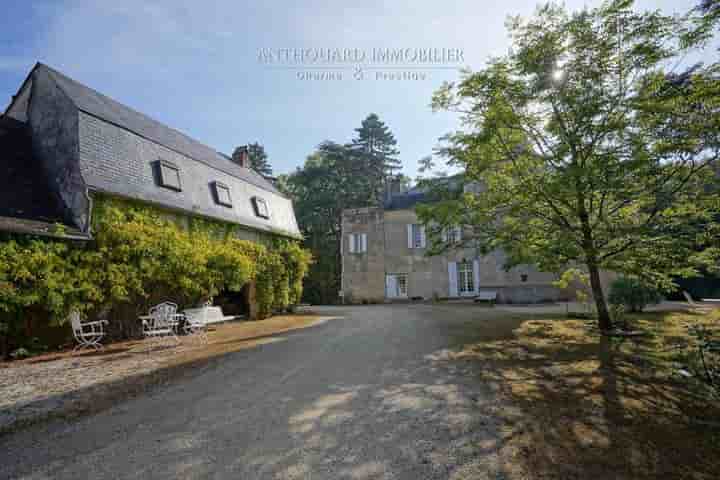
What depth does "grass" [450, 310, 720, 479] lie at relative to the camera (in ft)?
7.45

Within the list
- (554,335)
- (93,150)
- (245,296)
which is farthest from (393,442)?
(245,296)

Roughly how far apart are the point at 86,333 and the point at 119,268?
139 cm

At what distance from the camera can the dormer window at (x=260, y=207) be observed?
13.4 metres

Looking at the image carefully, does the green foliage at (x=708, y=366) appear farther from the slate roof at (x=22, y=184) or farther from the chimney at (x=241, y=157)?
the chimney at (x=241, y=157)

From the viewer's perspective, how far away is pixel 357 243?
2006cm

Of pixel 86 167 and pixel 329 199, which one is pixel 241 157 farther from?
pixel 329 199

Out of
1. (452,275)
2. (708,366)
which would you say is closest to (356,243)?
(452,275)

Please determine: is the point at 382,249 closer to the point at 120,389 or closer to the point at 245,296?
the point at 245,296

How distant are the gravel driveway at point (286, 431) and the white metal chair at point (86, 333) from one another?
11.0 ft

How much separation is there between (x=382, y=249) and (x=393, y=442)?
1701cm

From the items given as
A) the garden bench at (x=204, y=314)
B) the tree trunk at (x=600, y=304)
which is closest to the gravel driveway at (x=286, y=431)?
the garden bench at (x=204, y=314)

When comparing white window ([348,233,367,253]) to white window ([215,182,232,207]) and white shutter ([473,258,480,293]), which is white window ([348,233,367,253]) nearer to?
white shutter ([473,258,480,293])

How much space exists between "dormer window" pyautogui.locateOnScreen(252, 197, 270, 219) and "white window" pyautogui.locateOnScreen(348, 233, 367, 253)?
6944mm

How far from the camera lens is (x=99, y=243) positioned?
7.16m
